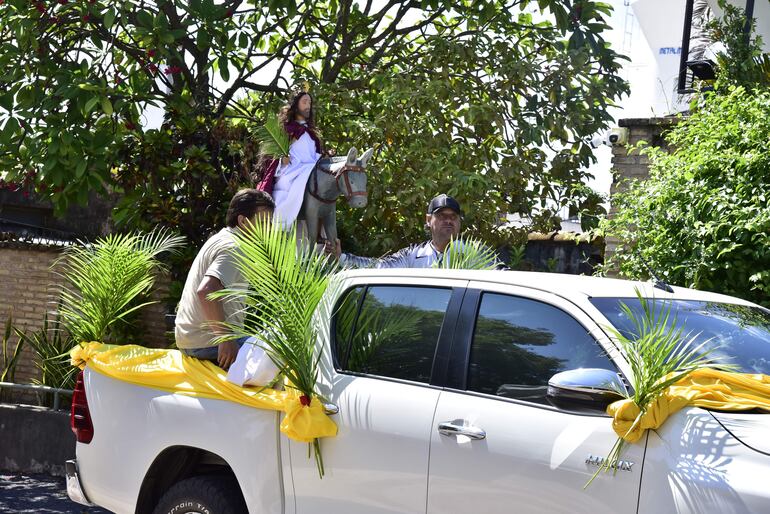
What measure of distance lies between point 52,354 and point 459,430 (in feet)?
25.9

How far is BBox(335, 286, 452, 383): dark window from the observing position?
14.7ft

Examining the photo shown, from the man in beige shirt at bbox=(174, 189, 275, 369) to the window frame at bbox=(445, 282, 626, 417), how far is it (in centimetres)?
158

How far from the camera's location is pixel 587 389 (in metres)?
3.62

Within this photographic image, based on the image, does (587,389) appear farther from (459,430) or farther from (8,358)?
(8,358)

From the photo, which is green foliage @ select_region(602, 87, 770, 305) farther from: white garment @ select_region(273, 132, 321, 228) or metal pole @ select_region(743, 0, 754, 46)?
metal pole @ select_region(743, 0, 754, 46)

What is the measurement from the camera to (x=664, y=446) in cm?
349

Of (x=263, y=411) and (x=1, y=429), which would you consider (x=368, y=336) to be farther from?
(x=1, y=429)

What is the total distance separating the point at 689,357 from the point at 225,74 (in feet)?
30.0

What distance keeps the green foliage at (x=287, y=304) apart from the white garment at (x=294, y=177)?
405cm

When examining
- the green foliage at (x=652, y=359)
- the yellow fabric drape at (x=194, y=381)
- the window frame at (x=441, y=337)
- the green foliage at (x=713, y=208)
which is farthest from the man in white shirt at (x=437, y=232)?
the green foliage at (x=652, y=359)

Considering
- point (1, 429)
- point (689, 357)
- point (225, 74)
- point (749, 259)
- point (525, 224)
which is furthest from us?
point (525, 224)

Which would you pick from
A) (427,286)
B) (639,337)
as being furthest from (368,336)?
(639,337)

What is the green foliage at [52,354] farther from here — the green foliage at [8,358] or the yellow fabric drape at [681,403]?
the yellow fabric drape at [681,403]

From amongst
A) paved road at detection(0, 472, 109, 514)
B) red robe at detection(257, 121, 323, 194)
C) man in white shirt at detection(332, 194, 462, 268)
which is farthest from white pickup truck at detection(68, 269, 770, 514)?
red robe at detection(257, 121, 323, 194)
